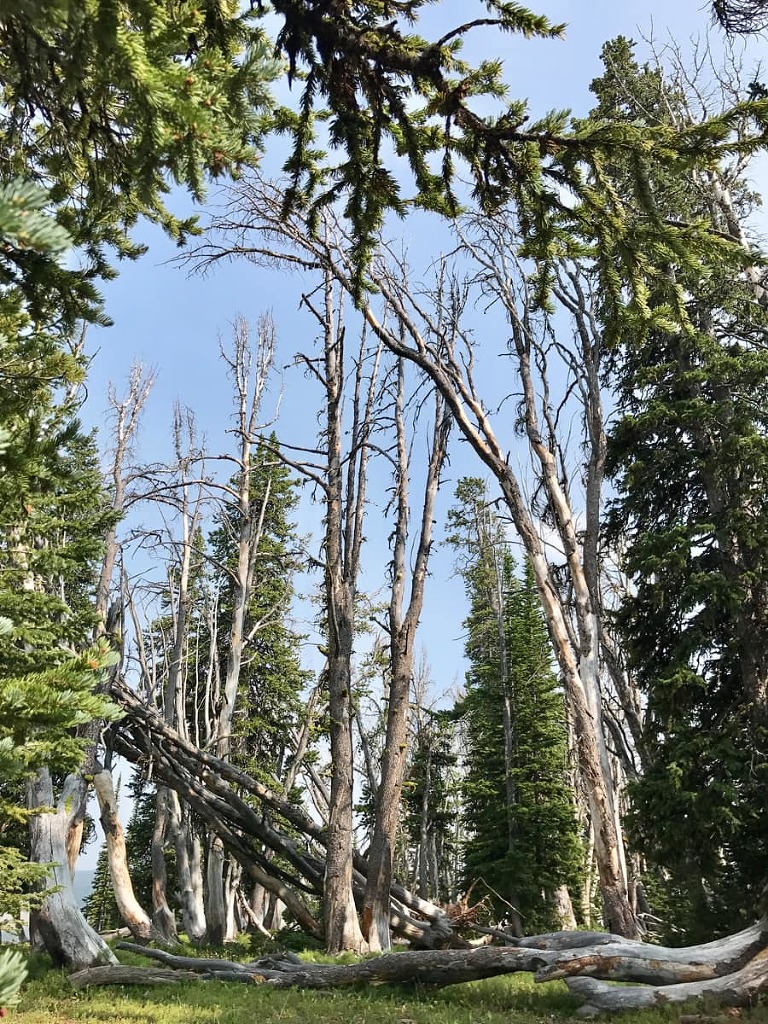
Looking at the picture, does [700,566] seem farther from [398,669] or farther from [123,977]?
[123,977]

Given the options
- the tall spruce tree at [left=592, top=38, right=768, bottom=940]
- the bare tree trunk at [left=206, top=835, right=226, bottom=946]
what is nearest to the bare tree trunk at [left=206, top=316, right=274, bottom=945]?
the bare tree trunk at [left=206, top=835, right=226, bottom=946]

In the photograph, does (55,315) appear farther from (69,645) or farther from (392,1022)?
(69,645)

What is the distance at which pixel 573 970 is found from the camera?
6.83 m

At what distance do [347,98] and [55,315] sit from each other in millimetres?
1894

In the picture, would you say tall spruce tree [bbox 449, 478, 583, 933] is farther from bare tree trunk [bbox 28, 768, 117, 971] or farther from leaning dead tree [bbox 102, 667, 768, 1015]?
bare tree trunk [bbox 28, 768, 117, 971]

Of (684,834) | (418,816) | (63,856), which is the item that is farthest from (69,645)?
(418,816)

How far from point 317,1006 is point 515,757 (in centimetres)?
1590

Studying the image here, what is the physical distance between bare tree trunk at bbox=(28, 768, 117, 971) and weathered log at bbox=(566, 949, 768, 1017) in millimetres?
6018

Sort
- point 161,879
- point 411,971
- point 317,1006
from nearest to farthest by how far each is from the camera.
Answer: point 317,1006 → point 411,971 → point 161,879

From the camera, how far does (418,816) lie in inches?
984

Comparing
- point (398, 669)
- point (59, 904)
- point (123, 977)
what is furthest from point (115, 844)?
point (398, 669)

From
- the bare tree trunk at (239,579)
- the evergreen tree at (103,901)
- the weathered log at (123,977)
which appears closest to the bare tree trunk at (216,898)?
the bare tree trunk at (239,579)

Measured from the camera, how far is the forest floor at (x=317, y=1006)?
19.8 ft

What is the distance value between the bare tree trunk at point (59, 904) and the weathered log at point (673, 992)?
6018 mm
